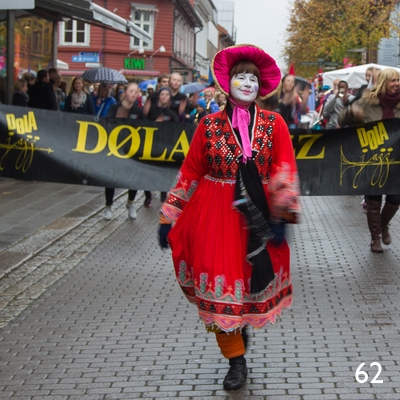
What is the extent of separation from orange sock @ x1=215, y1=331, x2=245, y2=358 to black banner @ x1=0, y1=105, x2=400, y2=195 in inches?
149

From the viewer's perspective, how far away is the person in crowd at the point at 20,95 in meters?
12.8

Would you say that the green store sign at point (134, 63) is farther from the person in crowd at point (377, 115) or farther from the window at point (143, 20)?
the person in crowd at point (377, 115)

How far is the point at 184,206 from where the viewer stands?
383cm

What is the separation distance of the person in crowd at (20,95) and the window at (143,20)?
27979 mm

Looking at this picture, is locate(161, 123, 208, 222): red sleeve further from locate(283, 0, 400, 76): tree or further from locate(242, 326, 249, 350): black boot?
locate(283, 0, 400, 76): tree

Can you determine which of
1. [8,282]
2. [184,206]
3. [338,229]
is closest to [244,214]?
[184,206]

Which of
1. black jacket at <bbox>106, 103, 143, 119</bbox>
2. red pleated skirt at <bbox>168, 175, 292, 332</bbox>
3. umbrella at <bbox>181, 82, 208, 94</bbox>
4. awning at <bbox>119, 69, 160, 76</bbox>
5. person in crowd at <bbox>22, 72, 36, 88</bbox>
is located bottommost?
red pleated skirt at <bbox>168, 175, 292, 332</bbox>

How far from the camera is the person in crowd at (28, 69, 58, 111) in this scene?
1309 cm

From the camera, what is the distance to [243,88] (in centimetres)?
366

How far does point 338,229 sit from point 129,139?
3.10 m

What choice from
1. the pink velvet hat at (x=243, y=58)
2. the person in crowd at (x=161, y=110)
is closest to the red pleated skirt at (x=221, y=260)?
the pink velvet hat at (x=243, y=58)

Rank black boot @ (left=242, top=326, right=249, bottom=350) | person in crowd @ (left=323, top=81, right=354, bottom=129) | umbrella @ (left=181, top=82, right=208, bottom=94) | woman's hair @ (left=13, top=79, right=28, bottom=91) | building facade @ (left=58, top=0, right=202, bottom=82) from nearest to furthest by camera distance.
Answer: black boot @ (left=242, top=326, right=249, bottom=350) < person in crowd @ (left=323, top=81, right=354, bottom=129) < woman's hair @ (left=13, top=79, right=28, bottom=91) < umbrella @ (left=181, top=82, right=208, bottom=94) < building facade @ (left=58, top=0, right=202, bottom=82)

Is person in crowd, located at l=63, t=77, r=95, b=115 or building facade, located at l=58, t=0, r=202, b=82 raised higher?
building facade, located at l=58, t=0, r=202, b=82

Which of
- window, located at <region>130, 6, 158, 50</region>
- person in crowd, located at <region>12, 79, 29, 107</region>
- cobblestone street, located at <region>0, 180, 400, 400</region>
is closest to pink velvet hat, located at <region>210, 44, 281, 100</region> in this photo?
cobblestone street, located at <region>0, 180, 400, 400</region>
